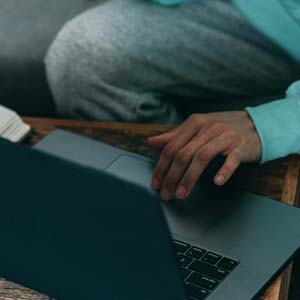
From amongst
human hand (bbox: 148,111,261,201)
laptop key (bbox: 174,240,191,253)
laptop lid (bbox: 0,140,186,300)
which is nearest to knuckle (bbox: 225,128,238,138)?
human hand (bbox: 148,111,261,201)

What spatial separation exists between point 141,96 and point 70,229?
1.72 feet

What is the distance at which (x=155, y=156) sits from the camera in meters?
1.10

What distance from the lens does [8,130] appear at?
1.13 meters

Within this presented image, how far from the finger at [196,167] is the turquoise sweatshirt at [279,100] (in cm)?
8

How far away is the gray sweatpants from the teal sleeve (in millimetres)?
199

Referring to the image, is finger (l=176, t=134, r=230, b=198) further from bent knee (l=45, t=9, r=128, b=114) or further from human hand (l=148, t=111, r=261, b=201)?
bent knee (l=45, t=9, r=128, b=114)

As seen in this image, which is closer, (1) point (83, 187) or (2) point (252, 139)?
(1) point (83, 187)

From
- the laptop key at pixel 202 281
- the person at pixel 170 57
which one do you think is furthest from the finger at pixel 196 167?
the person at pixel 170 57

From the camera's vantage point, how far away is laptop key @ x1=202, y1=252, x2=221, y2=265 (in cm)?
87

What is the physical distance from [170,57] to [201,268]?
0.45m

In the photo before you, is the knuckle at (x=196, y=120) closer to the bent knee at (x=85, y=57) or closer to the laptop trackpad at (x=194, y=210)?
the laptop trackpad at (x=194, y=210)

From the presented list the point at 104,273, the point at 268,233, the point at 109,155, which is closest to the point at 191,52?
the point at 109,155

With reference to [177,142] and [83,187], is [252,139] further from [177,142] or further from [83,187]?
[83,187]

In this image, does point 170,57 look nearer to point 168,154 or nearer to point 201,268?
point 168,154
